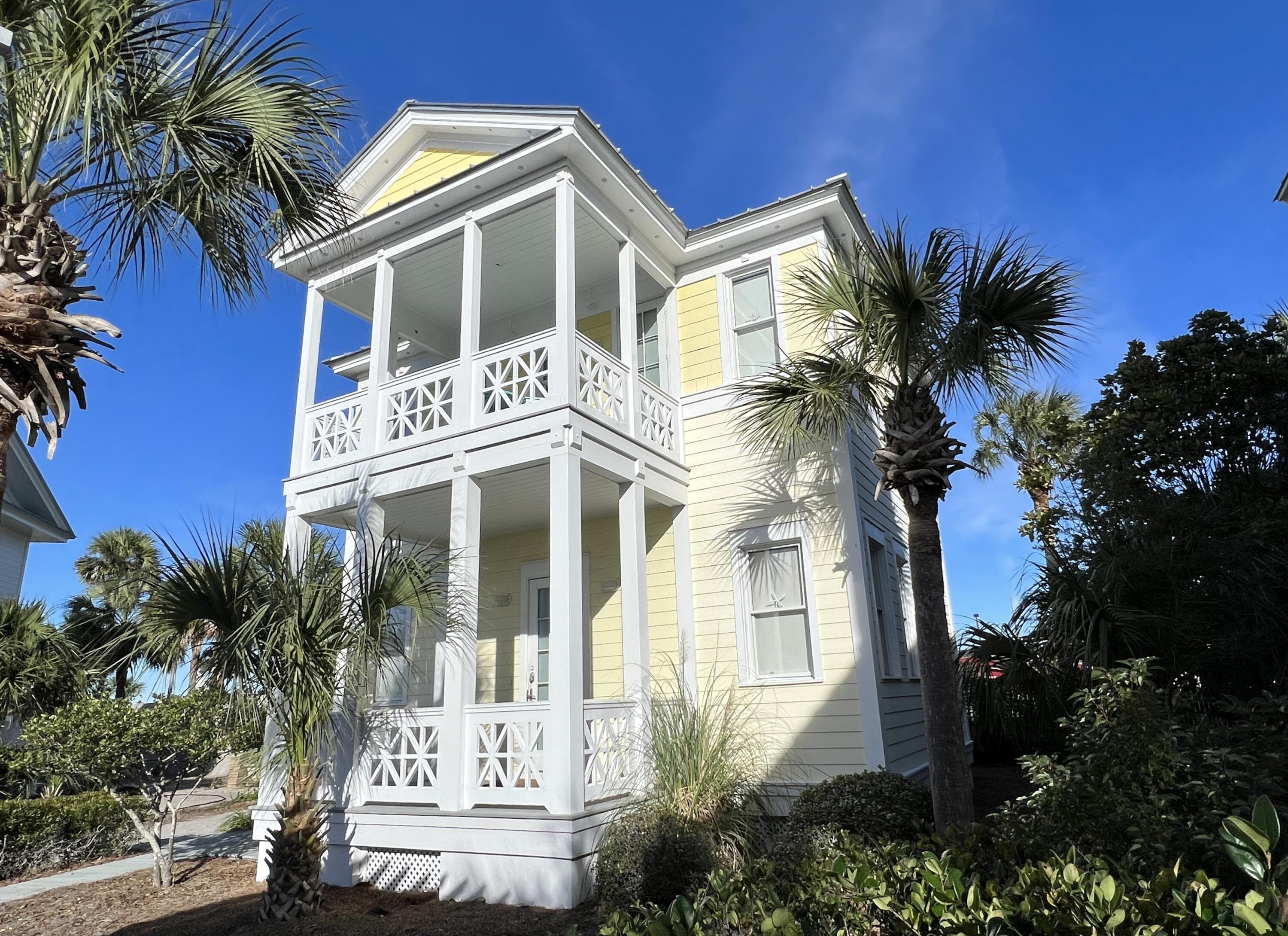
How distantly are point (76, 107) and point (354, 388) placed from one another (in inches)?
426

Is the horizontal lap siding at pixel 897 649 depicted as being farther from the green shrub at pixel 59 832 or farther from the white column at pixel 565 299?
the green shrub at pixel 59 832

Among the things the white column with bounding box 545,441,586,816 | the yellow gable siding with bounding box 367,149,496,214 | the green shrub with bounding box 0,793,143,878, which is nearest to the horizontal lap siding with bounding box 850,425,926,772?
the white column with bounding box 545,441,586,816

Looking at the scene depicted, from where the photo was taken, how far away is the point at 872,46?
946cm

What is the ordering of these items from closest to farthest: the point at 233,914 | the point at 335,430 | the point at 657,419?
the point at 233,914, the point at 335,430, the point at 657,419

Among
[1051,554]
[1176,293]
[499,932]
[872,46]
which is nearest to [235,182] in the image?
[499,932]

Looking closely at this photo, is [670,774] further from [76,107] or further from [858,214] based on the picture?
[858,214]

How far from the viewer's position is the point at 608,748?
775cm

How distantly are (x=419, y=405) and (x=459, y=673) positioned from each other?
3.29m

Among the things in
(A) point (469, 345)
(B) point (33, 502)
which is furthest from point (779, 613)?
(B) point (33, 502)

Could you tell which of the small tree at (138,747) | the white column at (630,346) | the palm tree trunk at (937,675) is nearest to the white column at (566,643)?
the white column at (630,346)

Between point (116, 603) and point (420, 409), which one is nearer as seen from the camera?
point (420, 409)

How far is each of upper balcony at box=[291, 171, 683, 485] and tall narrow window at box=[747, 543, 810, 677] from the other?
186 cm

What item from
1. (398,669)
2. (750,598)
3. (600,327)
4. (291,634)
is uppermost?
(600,327)

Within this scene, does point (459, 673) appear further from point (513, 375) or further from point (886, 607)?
point (886, 607)
